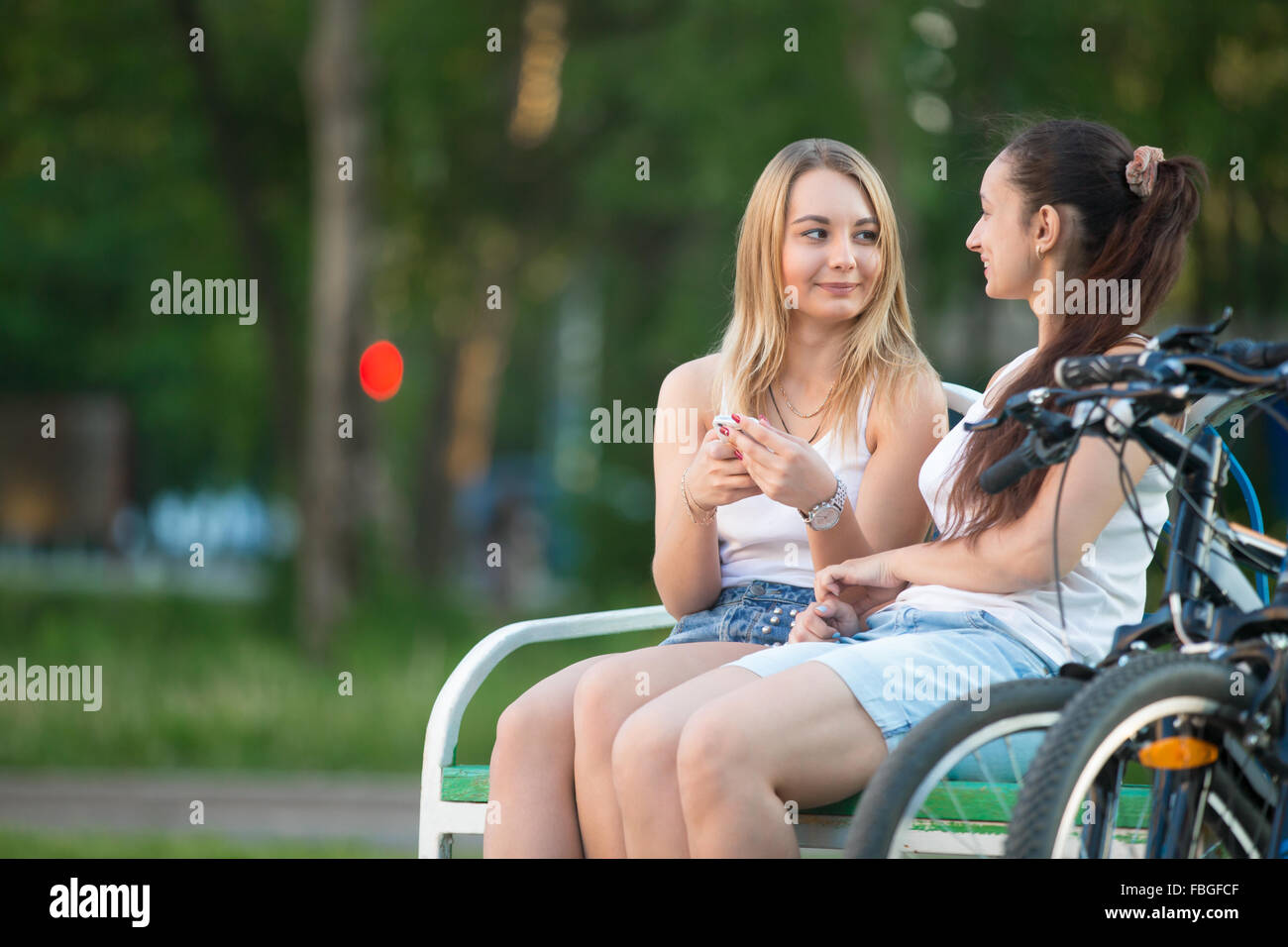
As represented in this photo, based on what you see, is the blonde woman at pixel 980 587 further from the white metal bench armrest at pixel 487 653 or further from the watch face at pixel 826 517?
the white metal bench armrest at pixel 487 653

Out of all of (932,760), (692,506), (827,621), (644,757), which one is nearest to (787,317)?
(692,506)

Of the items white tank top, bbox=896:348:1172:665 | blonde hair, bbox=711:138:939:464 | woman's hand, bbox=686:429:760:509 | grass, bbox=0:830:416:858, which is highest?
blonde hair, bbox=711:138:939:464

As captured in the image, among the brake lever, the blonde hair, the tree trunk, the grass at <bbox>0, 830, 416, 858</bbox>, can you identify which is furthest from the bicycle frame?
the tree trunk

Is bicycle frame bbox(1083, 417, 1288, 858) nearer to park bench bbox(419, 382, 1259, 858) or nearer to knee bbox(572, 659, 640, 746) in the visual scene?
park bench bbox(419, 382, 1259, 858)

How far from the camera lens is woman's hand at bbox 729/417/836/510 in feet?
8.71

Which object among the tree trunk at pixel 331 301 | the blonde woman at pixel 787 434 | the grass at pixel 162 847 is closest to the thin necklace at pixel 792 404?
the blonde woman at pixel 787 434

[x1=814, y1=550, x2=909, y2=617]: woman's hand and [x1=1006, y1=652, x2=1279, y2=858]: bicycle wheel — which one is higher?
[x1=814, y1=550, x2=909, y2=617]: woman's hand

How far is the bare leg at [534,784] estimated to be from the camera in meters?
2.60

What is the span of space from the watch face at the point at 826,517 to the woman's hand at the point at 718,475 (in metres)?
0.14

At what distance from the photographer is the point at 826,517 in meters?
2.75

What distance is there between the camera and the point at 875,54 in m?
9.02

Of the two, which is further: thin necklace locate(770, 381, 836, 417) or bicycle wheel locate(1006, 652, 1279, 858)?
thin necklace locate(770, 381, 836, 417)

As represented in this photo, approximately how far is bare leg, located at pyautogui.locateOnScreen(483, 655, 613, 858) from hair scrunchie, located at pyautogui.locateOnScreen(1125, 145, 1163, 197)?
1322mm
